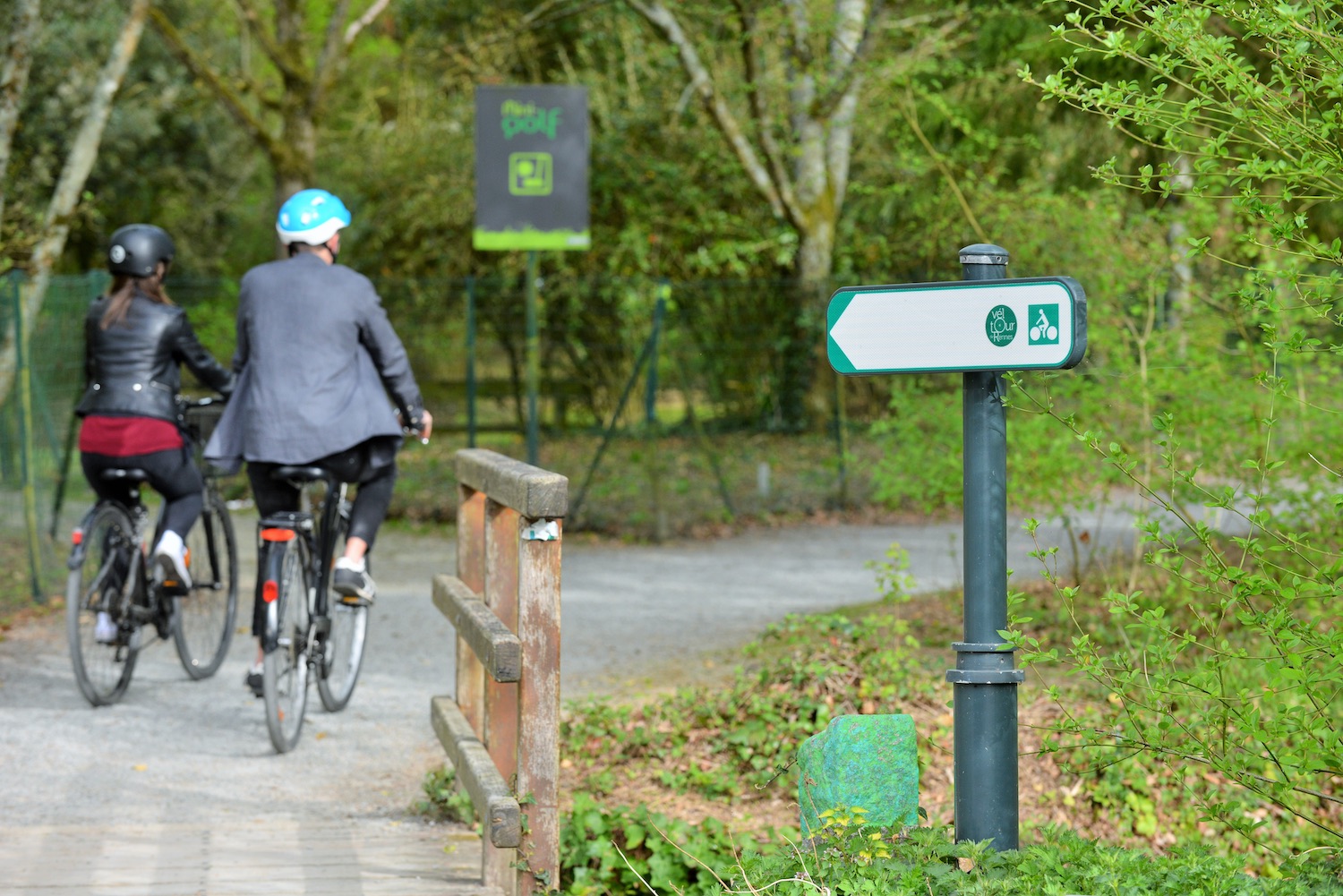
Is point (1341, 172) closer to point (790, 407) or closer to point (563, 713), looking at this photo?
point (563, 713)

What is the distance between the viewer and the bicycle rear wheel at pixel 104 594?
6.32 metres

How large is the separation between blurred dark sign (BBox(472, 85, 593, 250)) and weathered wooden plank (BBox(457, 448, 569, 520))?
23.1ft

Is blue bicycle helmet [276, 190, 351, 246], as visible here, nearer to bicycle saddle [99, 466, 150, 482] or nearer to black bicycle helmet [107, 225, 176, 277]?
black bicycle helmet [107, 225, 176, 277]

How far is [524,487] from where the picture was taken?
3.58 meters

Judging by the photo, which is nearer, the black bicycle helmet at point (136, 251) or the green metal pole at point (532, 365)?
the black bicycle helmet at point (136, 251)

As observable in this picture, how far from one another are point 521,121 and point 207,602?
5.11m

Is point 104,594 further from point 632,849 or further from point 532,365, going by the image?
point 532,365

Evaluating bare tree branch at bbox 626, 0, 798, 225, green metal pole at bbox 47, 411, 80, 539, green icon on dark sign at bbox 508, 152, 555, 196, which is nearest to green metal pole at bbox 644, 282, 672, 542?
green icon on dark sign at bbox 508, 152, 555, 196

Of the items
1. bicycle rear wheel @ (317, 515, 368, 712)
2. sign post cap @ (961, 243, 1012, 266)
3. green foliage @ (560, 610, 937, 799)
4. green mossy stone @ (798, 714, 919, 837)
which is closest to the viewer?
sign post cap @ (961, 243, 1012, 266)

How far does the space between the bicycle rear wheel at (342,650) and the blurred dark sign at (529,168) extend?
469 centimetres

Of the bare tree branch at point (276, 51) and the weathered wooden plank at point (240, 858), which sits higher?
the bare tree branch at point (276, 51)

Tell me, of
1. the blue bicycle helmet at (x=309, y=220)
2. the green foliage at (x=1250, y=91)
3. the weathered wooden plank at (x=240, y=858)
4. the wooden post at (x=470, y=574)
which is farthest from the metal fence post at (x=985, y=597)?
the blue bicycle helmet at (x=309, y=220)

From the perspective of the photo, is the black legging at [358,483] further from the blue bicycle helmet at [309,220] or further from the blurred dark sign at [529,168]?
the blurred dark sign at [529,168]

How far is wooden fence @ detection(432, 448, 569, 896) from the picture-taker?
141 inches
